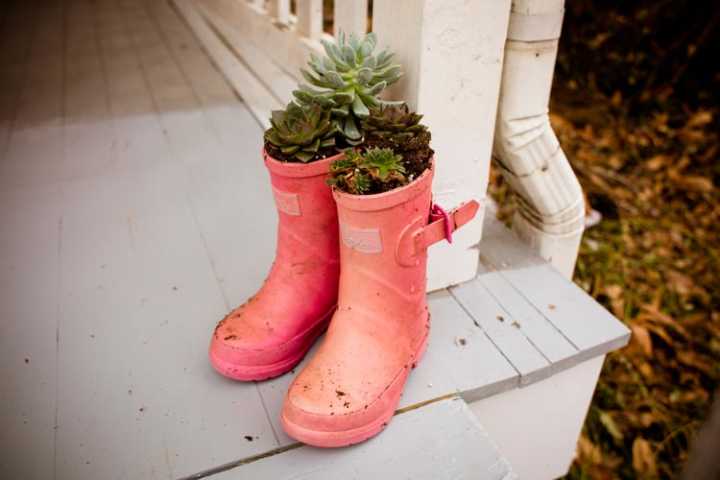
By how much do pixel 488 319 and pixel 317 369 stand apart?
15.5 inches

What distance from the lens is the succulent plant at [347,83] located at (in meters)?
0.84

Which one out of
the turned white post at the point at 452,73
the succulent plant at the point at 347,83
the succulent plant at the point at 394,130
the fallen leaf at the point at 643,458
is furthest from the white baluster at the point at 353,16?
the fallen leaf at the point at 643,458

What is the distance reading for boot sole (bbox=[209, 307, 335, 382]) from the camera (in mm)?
872

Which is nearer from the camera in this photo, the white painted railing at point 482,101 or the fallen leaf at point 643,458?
the white painted railing at point 482,101

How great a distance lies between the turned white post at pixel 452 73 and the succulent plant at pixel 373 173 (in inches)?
7.7

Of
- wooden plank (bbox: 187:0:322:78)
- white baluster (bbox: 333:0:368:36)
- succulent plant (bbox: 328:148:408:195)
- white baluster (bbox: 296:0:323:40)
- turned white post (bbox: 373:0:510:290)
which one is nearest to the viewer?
succulent plant (bbox: 328:148:408:195)

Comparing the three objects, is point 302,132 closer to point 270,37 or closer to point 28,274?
point 28,274

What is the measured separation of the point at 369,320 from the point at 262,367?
0.63 ft

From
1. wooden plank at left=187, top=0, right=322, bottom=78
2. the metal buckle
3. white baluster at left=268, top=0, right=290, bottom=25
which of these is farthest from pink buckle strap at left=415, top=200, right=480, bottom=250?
white baluster at left=268, top=0, right=290, bottom=25

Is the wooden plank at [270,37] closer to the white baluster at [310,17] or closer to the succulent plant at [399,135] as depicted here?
the white baluster at [310,17]

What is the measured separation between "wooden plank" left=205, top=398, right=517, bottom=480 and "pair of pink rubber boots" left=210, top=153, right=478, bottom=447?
0.03m

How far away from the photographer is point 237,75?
7.01 feet

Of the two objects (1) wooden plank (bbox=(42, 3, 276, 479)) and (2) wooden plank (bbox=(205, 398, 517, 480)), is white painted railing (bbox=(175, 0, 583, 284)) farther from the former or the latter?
(1) wooden plank (bbox=(42, 3, 276, 479))

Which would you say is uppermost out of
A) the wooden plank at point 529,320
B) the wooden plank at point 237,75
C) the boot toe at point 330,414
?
the wooden plank at point 237,75
